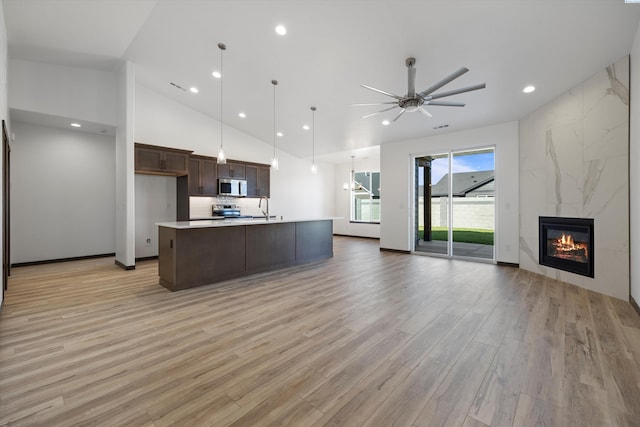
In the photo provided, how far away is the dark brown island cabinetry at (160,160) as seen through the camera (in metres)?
5.72

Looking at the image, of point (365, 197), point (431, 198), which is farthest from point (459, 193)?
point (365, 197)

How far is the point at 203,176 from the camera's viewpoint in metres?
6.85

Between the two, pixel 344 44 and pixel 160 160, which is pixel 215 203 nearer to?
pixel 160 160

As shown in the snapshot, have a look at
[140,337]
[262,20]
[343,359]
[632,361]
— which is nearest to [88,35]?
[262,20]

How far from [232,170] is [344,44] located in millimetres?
4757

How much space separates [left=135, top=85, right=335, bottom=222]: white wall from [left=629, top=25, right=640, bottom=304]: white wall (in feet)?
25.5

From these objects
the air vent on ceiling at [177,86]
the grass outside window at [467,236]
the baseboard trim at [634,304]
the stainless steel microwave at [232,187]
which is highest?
the air vent on ceiling at [177,86]

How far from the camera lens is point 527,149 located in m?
5.31

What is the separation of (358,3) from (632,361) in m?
4.36

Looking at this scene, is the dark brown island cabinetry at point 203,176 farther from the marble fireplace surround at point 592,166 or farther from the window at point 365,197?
Result: the marble fireplace surround at point 592,166

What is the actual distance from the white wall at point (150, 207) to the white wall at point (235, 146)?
0.94 metres

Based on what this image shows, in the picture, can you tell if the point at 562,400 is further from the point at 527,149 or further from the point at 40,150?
the point at 40,150

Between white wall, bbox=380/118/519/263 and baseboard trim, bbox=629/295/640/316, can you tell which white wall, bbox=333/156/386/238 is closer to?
white wall, bbox=380/118/519/263

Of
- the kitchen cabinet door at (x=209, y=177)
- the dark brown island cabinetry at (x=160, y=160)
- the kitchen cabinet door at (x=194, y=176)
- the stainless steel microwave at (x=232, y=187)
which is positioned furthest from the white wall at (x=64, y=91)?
the stainless steel microwave at (x=232, y=187)
